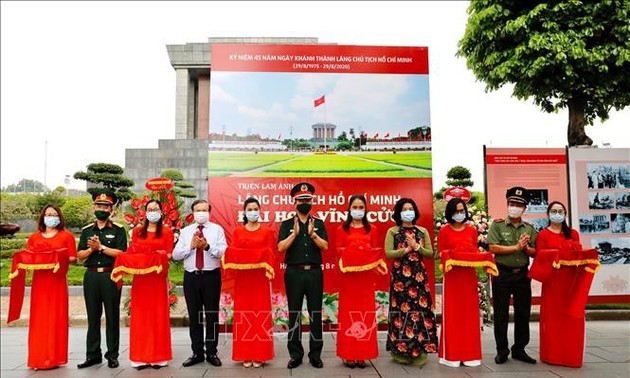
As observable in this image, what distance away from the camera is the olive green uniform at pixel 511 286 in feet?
15.6

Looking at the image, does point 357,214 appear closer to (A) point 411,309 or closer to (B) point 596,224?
(A) point 411,309

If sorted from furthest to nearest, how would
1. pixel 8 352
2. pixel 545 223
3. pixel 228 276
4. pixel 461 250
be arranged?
1. pixel 545 223
2. pixel 228 276
3. pixel 8 352
4. pixel 461 250

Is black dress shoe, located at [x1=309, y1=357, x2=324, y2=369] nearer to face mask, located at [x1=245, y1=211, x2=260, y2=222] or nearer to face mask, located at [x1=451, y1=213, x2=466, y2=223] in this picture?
face mask, located at [x1=245, y1=211, x2=260, y2=222]

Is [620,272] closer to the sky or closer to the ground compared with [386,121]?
closer to the ground

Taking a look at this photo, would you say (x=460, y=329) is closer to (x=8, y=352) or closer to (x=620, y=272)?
(x=620, y=272)

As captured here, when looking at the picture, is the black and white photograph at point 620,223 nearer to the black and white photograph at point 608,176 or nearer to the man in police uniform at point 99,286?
the black and white photograph at point 608,176

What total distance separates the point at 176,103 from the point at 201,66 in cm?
269

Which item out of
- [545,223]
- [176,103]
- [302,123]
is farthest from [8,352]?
[176,103]

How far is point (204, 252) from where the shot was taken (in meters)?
4.68

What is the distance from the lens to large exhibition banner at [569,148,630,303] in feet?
22.8

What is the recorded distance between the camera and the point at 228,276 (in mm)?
5949

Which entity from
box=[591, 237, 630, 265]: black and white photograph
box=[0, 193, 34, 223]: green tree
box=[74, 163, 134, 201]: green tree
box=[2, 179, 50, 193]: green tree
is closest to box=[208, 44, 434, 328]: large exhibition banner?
box=[591, 237, 630, 265]: black and white photograph

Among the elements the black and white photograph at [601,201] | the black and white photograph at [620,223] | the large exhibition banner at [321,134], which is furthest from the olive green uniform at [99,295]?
the black and white photograph at [620,223]

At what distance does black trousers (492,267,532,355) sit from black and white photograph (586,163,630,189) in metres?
3.11
